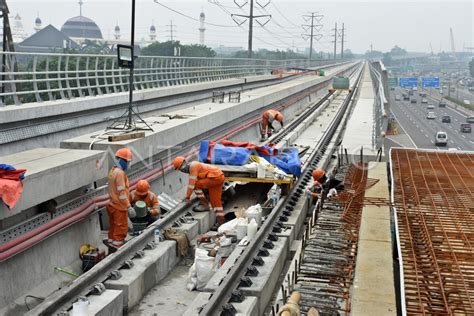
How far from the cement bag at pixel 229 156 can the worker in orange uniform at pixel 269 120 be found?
30.5ft

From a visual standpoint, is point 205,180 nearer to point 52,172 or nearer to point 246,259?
point 246,259

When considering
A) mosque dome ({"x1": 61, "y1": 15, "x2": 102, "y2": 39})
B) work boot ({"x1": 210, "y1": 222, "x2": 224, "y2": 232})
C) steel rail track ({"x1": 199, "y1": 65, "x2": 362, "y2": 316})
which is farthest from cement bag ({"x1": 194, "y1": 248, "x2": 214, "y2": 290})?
mosque dome ({"x1": 61, "y1": 15, "x2": 102, "y2": 39})

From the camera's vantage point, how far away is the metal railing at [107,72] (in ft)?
53.4

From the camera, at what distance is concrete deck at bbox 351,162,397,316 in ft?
21.2

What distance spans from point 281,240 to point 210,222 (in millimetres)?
2180

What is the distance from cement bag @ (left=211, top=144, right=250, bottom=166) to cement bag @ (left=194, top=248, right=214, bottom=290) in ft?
12.0

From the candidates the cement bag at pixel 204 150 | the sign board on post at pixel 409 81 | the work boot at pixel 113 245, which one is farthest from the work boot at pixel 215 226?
the sign board on post at pixel 409 81

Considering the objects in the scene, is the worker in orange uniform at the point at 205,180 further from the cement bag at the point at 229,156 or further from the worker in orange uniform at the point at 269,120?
the worker in orange uniform at the point at 269,120

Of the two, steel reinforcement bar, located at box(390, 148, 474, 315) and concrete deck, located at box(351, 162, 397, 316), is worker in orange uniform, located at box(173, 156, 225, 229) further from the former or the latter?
steel reinforcement bar, located at box(390, 148, 474, 315)

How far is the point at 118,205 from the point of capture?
9641 millimetres

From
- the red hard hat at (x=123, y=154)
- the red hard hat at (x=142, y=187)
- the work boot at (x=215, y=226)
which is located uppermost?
the red hard hat at (x=123, y=154)

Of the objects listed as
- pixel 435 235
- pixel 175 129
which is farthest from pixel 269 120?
pixel 435 235

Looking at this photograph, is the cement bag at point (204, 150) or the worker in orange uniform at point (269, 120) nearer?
the cement bag at point (204, 150)

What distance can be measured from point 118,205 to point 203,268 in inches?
79.1
